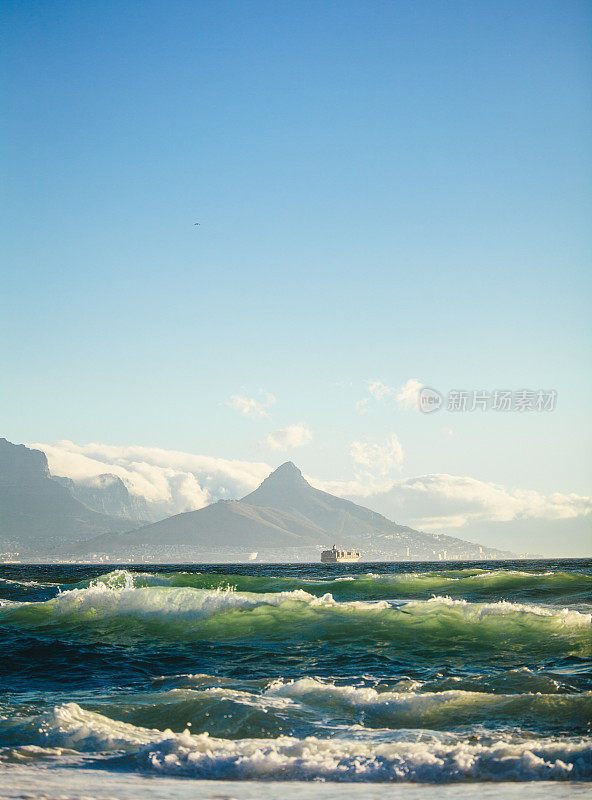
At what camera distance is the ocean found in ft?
19.8

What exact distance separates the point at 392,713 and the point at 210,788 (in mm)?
4287

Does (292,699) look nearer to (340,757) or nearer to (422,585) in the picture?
(340,757)

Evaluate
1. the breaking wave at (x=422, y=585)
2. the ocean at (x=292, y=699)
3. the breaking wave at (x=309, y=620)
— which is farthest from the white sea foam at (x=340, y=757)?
the breaking wave at (x=422, y=585)

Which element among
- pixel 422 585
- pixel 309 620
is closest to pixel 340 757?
pixel 309 620

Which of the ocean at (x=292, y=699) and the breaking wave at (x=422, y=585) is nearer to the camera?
the ocean at (x=292, y=699)

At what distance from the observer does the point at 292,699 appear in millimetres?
A: 10148

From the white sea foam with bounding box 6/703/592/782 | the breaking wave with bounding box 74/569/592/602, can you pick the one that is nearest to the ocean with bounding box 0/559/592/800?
the white sea foam with bounding box 6/703/592/782

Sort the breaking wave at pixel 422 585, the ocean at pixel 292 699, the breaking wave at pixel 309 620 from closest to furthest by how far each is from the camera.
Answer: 1. the ocean at pixel 292 699
2. the breaking wave at pixel 309 620
3. the breaking wave at pixel 422 585

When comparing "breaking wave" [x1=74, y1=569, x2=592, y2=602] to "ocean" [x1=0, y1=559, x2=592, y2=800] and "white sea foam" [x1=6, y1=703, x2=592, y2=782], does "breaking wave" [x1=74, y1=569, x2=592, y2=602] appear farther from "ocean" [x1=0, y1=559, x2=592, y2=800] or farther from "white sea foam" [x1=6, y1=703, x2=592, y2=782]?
"white sea foam" [x1=6, y1=703, x2=592, y2=782]

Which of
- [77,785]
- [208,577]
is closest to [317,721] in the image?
[77,785]

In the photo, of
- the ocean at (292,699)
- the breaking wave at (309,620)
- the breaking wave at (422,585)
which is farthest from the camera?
the breaking wave at (422,585)

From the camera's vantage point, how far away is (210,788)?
219 inches

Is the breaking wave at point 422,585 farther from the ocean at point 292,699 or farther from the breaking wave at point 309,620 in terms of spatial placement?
the breaking wave at point 309,620

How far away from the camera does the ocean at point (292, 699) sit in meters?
6.04
